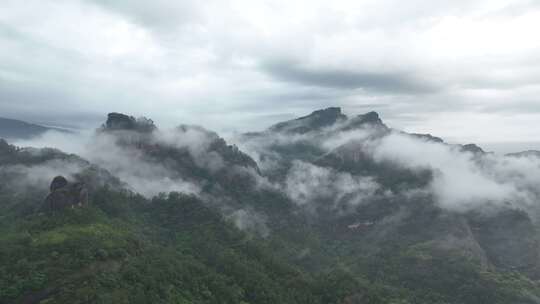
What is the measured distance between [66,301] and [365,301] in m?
121

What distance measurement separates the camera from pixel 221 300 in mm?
156625

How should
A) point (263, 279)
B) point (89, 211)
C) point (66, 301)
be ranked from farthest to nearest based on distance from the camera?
point (89, 211) < point (263, 279) < point (66, 301)

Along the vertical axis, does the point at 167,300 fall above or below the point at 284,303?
above

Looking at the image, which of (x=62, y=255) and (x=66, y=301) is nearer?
(x=66, y=301)

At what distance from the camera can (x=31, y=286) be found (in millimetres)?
124062

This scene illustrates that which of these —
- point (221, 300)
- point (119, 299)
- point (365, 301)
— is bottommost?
point (365, 301)

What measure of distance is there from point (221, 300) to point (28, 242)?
70193 millimetres

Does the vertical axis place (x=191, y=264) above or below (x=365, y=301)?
above

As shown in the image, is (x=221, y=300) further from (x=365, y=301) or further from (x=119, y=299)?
(x=365, y=301)

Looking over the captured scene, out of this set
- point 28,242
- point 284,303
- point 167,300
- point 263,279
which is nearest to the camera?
point 167,300

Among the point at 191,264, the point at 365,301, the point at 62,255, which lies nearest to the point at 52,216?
the point at 62,255

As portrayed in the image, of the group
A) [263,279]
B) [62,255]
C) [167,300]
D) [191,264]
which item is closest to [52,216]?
[62,255]

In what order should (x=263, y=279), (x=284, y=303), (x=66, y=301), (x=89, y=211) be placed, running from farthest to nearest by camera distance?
1. (x=89, y=211)
2. (x=263, y=279)
3. (x=284, y=303)
4. (x=66, y=301)

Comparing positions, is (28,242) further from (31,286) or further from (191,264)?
(191,264)
